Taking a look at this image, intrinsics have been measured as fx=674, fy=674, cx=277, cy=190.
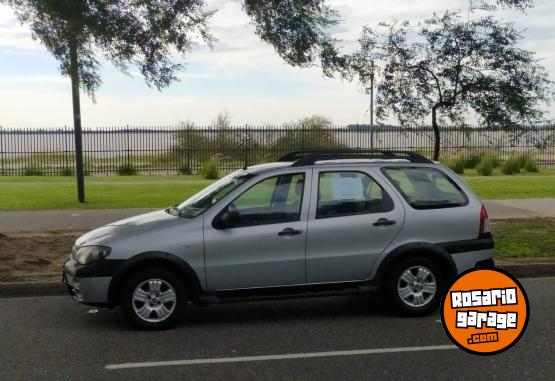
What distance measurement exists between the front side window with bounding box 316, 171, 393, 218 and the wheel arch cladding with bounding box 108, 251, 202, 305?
1.37 meters

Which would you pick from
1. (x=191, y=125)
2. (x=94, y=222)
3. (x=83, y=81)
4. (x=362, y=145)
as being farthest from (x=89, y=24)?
(x=362, y=145)

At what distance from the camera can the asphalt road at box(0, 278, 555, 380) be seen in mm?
5074

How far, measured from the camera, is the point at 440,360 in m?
5.32

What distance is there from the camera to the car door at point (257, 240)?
6.24 meters

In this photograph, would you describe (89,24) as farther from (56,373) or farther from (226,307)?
(56,373)

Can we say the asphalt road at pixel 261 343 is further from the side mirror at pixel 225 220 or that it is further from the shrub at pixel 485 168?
the shrub at pixel 485 168

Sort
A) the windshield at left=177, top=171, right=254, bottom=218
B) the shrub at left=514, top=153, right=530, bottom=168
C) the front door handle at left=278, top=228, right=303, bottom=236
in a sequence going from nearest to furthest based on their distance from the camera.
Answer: the front door handle at left=278, top=228, right=303, bottom=236, the windshield at left=177, top=171, right=254, bottom=218, the shrub at left=514, top=153, right=530, bottom=168

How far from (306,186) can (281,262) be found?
79 centimetres

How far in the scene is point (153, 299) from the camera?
6203 millimetres

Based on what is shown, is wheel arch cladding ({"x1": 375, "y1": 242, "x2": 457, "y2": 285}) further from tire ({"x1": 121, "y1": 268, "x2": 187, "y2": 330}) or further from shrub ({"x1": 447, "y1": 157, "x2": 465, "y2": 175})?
shrub ({"x1": 447, "y1": 157, "x2": 465, "y2": 175})

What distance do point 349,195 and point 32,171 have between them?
2365 centimetres

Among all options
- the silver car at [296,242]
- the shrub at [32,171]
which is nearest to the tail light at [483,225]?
the silver car at [296,242]

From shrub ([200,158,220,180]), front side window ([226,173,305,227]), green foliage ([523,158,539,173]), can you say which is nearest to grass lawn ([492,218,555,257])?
front side window ([226,173,305,227])

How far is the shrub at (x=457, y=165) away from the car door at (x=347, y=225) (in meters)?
21.0
